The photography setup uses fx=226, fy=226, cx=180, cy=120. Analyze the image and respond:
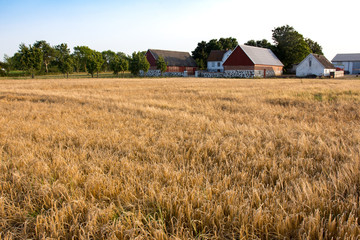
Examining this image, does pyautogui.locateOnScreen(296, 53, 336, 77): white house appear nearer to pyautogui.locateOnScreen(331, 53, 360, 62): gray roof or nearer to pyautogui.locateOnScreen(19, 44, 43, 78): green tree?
pyautogui.locateOnScreen(331, 53, 360, 62): gray roof

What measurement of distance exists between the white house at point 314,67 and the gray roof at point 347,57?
33.9 m

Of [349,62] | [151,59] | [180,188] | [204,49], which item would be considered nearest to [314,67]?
[204,49]

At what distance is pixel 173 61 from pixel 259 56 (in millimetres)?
25305

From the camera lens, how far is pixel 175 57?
6981cm

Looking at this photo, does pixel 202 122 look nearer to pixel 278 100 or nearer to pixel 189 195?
pixel 189 195

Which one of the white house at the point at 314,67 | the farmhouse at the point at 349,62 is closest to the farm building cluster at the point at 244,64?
the white house at the point at 314,67

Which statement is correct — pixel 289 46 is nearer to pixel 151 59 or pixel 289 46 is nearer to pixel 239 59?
pixel 239 59

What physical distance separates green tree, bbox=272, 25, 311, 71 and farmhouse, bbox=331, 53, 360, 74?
19873 millimetres

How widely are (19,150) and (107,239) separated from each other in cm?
329

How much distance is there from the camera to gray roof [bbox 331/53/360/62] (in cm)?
7564

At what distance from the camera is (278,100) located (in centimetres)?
1119

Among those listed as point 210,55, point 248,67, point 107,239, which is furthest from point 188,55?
point 107,239

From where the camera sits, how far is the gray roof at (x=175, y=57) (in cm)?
6581

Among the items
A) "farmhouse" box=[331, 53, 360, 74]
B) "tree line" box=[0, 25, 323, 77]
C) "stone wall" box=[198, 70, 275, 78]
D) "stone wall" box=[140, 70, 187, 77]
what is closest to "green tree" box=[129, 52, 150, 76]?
"tree line" box=[0, 25, 323, 77]
